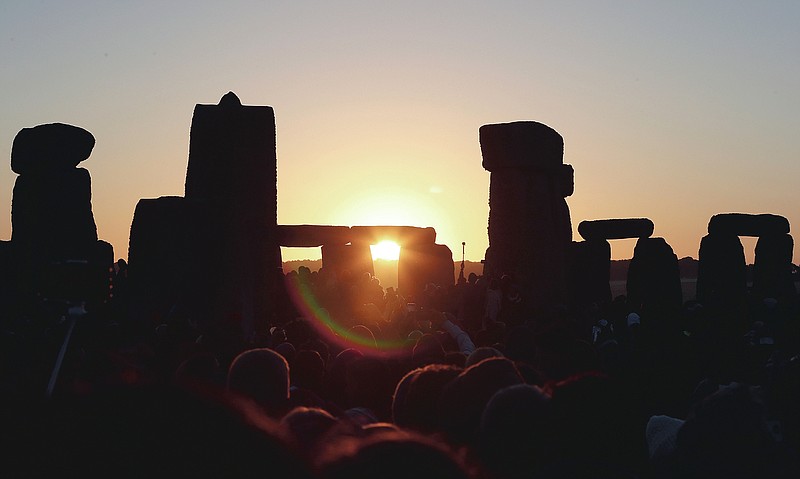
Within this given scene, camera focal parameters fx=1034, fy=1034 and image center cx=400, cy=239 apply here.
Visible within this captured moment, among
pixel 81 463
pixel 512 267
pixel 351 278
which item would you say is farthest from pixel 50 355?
→ pixel 512 267

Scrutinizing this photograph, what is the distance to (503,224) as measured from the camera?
64.9 ft

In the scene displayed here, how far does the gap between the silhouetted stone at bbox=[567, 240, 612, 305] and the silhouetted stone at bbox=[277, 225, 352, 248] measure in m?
7.10

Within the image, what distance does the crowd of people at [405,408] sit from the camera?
65.9 inches

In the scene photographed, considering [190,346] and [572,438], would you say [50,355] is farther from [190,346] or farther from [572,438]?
[572,438]

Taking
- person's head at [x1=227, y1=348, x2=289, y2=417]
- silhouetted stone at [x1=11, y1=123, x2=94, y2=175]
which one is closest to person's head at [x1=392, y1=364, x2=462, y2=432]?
person's head at [x1=227, y1=348, x2=289, y2=417]

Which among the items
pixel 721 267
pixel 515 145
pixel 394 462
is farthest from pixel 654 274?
pixel 394 462

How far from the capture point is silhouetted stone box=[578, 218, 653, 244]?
2406cm

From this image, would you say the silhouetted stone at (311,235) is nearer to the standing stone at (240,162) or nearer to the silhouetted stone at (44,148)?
the silhouetted stone at (44,148)

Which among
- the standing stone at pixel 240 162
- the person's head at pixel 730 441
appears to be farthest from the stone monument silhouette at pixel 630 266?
the person's head at pixel 730 441

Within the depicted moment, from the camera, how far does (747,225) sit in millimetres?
23469

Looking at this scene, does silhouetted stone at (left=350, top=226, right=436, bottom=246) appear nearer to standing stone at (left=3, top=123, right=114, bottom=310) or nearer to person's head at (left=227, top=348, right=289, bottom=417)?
standing stone at (left=3, top=123, right=114, bottom=310)

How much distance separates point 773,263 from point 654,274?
5322mm

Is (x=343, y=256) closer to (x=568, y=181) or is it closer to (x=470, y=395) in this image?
(x=568, y=181)

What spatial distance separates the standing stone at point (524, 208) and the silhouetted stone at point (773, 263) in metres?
5.80
